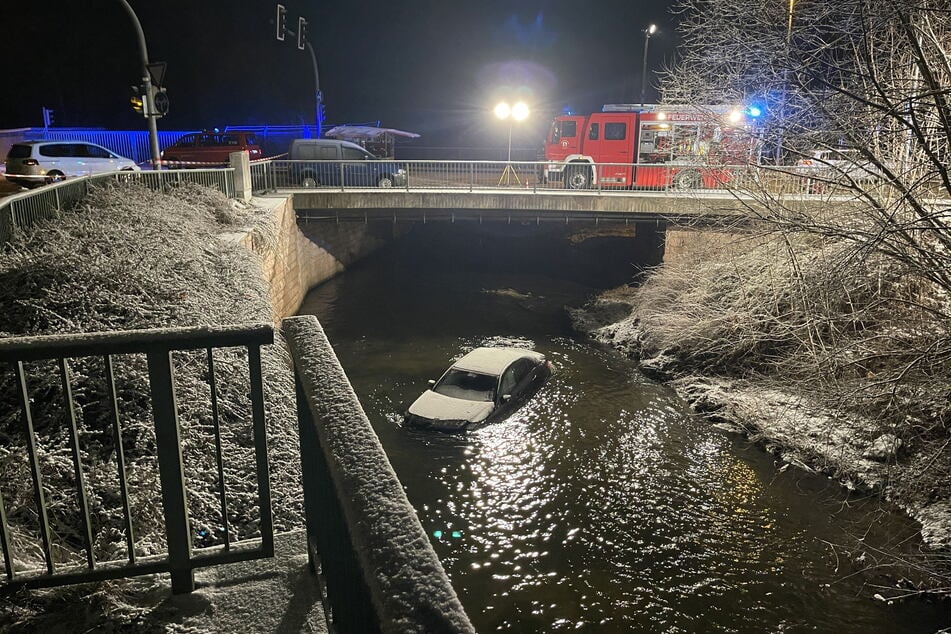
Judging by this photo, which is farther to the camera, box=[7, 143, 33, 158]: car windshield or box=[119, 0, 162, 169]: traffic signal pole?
box=[7, 143, 33, 158]: car windshield

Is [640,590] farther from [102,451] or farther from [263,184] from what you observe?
[263,184]

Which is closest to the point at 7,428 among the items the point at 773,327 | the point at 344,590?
the point at 344,590

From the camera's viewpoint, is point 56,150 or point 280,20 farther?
point 56,150

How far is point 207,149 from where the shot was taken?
85.5 ft

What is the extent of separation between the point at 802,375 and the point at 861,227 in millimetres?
3491

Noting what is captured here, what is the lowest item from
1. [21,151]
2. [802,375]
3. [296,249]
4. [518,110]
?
[802,375]

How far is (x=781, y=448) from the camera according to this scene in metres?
13.3

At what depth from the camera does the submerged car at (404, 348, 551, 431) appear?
533 inches

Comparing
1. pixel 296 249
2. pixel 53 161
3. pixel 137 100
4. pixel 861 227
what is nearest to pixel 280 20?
pixel 137 100

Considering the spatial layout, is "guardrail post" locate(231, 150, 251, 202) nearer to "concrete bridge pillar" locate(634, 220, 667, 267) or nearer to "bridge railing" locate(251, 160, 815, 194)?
"bridge railing" locate(251, 160, 815, 194)

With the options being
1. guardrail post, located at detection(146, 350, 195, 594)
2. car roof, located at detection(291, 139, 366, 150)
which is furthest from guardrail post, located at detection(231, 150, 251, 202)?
guardrail post, located at detection(146, 350, 195, 594)

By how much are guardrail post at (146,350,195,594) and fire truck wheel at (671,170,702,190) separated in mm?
22089

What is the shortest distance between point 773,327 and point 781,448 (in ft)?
11.1

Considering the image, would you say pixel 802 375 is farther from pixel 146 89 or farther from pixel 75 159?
pixel 75 159
